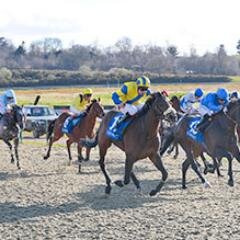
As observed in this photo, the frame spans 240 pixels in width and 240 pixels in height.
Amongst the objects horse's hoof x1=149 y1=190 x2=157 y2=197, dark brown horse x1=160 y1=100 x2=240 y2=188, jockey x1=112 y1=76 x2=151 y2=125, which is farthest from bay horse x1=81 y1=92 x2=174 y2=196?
dark brown horse x1=160 y1=100 x2=240 y2=188

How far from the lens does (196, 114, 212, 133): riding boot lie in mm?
13352

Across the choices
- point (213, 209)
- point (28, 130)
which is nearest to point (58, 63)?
point (28, 130)

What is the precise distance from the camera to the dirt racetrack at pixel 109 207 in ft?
29.2

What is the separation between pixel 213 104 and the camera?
1345cm

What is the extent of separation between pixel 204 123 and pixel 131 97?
6.15 ft

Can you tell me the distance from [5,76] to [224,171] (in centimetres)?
6097

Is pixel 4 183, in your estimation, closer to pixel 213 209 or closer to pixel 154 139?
pixel 154 139

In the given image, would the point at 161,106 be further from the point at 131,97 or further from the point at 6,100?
the point at 6,100

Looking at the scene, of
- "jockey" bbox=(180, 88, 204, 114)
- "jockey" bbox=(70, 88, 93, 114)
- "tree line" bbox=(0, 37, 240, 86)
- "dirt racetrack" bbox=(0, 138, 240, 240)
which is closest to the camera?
"dirt racetrack" bbox=(0, 138, 240, 240)

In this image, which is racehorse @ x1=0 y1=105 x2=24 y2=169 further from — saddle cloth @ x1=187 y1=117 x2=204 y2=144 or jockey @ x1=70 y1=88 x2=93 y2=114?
saddle cloth @ x1=187 y1=117 x2=204 y2=144

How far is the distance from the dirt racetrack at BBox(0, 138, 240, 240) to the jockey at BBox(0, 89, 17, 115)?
80.0 inches

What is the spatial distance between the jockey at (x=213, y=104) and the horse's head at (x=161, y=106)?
6.88ft

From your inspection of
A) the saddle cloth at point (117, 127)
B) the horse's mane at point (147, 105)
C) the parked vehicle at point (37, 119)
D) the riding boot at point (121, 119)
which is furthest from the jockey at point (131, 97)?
the parked vehicle at point (37, 119)

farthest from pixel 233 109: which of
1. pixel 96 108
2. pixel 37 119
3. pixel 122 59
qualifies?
pixel 122 59
